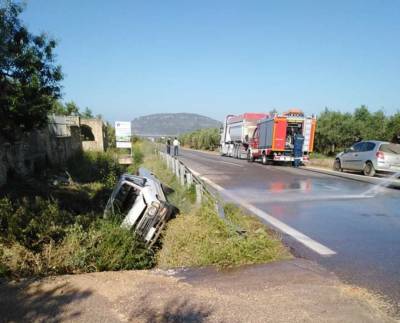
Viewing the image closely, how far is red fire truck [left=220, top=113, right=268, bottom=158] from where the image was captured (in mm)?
29094

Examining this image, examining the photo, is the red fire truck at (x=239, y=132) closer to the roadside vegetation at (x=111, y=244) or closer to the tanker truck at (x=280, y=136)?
the tanker truck at (x=280, y=136)

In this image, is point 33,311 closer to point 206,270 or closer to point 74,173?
point 206,270

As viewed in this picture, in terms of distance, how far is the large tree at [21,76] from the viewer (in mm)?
8844

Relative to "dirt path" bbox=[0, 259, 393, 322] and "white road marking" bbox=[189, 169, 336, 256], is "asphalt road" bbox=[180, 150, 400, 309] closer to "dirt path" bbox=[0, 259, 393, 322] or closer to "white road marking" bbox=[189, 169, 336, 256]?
"white road marking" bbox=[189, 169, 336, 256]

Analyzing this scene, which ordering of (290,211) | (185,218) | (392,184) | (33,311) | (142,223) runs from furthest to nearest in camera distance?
(392,184), (290,211), (185,218), (142,223), (33,311)

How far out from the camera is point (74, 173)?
1648 cm

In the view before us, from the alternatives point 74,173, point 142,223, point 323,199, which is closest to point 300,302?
point 142,223

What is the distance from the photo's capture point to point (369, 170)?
15.9 metres

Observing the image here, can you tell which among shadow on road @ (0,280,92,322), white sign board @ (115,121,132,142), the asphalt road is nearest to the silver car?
the asphalt road

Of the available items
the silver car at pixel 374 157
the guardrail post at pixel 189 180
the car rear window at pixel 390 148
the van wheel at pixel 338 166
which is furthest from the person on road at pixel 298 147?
the guardrail post at pixel 189 180

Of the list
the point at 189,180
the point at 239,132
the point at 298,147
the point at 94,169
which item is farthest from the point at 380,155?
the point at 239,132

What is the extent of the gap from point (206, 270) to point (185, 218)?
2.43 meters

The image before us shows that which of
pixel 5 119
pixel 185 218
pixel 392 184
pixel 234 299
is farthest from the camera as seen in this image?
pixel 392 184

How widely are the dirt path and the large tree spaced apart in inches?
264
